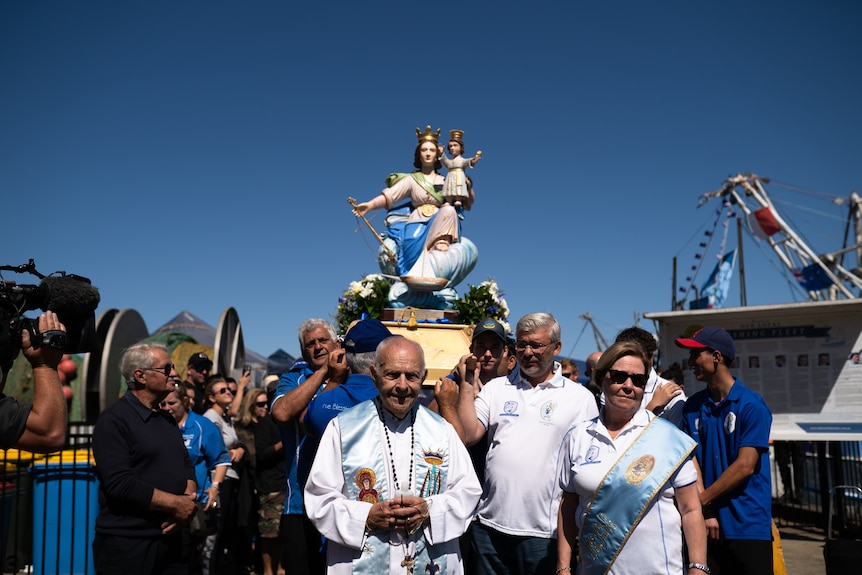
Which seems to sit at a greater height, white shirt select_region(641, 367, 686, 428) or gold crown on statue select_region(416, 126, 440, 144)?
gold crown on statue select_region(416, 126, 440, 144)

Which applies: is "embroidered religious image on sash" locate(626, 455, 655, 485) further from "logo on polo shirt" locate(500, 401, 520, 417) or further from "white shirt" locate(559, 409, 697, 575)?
"logo on polo shirt" locate(500, 401, 520, 417)

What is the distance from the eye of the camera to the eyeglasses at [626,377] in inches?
124

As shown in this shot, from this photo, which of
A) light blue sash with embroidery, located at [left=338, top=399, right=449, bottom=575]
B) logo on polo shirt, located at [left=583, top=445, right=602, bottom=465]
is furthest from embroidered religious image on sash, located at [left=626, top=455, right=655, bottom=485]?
light blue sash with embroidery, located at [left=338, top=399, right=449, bottom=575]

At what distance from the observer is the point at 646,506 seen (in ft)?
9.66

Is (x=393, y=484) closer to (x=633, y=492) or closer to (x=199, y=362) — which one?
(x=633, y=492)

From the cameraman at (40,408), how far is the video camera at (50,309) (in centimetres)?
3

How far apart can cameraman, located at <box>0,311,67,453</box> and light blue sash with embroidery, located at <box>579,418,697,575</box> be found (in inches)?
91.4

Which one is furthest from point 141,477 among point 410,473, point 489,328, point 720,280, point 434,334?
point 720,280

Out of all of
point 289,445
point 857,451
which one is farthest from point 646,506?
point 857,451

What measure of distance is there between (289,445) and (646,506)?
2.19m

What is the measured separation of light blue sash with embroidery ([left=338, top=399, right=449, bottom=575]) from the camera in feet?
9.71

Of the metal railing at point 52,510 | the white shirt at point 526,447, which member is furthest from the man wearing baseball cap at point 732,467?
the metal railing at point 52,510

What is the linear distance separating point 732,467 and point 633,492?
3.38 feet

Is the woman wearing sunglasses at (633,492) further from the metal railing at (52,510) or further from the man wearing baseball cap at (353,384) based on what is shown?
the metal railing at (52,510)
